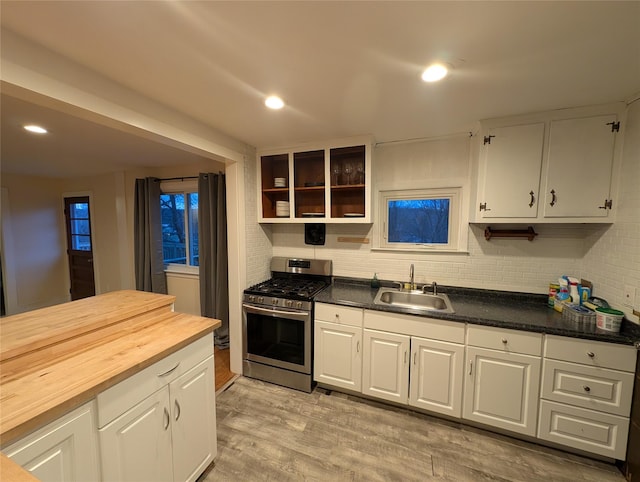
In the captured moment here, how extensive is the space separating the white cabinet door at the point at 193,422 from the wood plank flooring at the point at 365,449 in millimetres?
194

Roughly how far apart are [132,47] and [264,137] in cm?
128

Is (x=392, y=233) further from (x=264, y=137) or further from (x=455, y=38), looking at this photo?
(x=455, y=38)

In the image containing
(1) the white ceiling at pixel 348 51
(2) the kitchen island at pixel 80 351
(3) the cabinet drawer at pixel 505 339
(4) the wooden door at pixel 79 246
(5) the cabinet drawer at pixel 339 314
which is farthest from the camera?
(4) the wooden door at pixel 79 246

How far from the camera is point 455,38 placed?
3.69ft

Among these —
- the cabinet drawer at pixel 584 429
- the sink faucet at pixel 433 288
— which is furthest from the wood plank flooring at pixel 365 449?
the sink faucet at pixel 433 288

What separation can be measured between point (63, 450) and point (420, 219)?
8.93 ft

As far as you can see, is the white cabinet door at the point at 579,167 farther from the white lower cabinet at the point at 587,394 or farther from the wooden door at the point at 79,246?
the wooden door at the point at 79,246

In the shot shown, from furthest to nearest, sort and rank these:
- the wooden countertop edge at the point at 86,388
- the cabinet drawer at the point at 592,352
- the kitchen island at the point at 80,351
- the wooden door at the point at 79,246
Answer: the wooden door at the point at 79,246, the cabinet drawer at the point at 592,352, the kitchen island at the point at 80,351, the wooden countertop edge at the point at 86,388

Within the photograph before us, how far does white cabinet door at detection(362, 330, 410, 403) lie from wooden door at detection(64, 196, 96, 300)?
5.13 metres

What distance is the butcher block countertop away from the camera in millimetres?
888

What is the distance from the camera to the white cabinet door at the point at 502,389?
176cm

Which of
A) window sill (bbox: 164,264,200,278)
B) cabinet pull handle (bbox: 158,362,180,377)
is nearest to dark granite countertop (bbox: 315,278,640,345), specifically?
cabinet pull handle (bbox: 158,362,180,377)

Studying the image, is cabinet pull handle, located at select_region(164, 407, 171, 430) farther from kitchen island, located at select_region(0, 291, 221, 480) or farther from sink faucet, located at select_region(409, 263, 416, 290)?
sink faucet, located at select_region(409, 263, 416, 290)

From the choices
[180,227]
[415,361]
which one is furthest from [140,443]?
[180,227]
